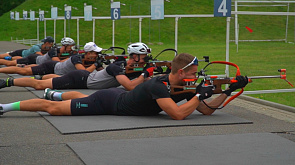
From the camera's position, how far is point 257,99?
1133 cm

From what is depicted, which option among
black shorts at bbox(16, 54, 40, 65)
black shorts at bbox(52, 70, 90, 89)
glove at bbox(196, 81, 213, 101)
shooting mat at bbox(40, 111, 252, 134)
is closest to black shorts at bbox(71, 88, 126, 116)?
shooting mat at bbox(40, 111, 252, 134)

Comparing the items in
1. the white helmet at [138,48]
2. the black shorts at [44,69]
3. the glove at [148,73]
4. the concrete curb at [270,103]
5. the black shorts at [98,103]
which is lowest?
the concrete curb at [270,103]

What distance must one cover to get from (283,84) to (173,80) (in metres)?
7.36

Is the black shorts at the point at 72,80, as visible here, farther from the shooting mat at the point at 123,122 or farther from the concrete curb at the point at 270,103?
the shooting mat at the point at 123,122

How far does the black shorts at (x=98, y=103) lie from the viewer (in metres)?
8.84

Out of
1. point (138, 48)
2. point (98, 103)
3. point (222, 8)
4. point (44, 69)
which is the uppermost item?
point (222, 8)

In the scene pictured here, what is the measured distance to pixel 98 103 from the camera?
8.95 m

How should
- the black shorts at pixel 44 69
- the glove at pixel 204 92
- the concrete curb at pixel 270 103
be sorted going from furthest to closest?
the black shorts at pixel 44 69
the concrete curb at pixel 270 103
the glove at pixel 204 92

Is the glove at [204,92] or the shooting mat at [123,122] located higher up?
the glove at [204,92]

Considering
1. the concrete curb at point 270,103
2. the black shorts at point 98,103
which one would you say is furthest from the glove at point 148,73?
the concrete curb at point 270,103

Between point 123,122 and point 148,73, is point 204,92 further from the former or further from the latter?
point 148,73

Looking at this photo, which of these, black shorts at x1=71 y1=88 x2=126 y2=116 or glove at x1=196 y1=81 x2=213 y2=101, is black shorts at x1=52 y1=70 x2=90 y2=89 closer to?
black shorts at x1=71 y1=88 x2=126 y2=116

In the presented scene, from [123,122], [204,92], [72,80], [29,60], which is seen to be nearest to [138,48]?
[72,80]

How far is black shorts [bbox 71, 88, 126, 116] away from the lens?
8.84m
